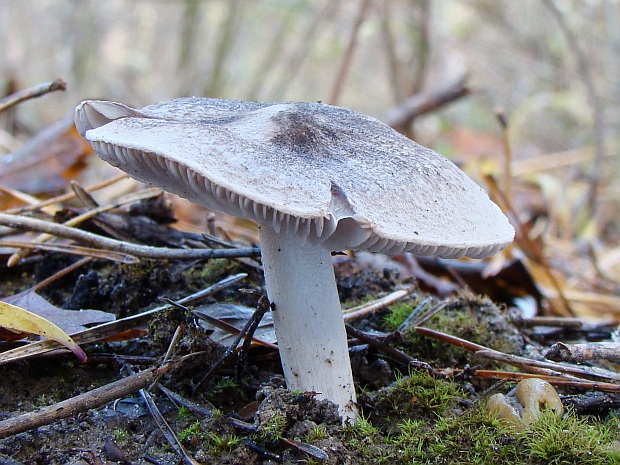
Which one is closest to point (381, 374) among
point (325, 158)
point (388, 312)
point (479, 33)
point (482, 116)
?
point (388, 312)

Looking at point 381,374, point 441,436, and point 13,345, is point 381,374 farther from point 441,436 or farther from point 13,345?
point 13,345

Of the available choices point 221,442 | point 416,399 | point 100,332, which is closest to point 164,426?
point 221,442

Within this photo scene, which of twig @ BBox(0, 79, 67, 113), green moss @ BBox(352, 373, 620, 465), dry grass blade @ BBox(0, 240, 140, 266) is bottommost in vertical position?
green moss @ BBox(352, 373, 620, 465)

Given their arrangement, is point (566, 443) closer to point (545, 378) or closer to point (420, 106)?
point (545, 378)

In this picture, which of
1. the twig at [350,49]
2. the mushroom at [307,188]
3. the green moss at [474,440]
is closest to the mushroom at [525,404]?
the green moss at [474,440]

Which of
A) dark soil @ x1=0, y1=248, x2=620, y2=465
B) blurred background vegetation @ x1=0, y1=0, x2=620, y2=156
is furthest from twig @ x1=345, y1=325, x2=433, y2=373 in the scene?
blurred background vegetation @ x1=0, y1=0, x2=620, y2=156

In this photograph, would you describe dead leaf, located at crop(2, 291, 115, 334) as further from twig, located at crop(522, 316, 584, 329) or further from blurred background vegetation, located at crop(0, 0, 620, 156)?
blurred background vegetation, located at crop(0, 0, 620, 156)

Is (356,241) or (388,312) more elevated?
(356,241)

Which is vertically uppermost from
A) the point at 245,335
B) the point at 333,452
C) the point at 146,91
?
the point at 146,91
